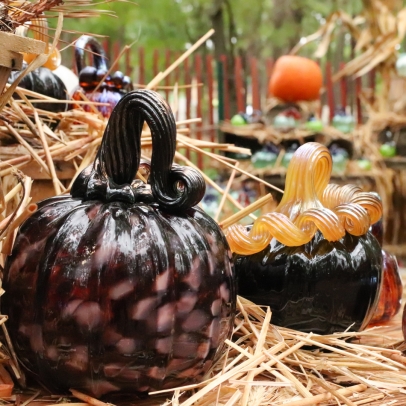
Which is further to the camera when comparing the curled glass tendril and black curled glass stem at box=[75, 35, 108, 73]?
black curled glass stem at box=[75, 35, 108, 73]

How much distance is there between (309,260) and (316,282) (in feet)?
0.11

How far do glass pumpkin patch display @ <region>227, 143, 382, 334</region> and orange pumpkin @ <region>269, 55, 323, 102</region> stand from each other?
396cm

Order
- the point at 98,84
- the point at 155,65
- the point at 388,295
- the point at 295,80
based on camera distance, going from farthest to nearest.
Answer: the point at 155,65 < the point at 295,80 < the point at 98,84 < the point at 388,295

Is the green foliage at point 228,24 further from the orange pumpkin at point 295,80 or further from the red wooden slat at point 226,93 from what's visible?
the orange pumpkin at point 295,80

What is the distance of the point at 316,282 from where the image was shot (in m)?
0.89

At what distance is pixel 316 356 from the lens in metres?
0.86

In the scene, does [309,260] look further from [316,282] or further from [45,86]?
[45,86]

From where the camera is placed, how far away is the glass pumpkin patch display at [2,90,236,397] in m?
0.65

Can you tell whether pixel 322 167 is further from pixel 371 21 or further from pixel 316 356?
pixel 371 21

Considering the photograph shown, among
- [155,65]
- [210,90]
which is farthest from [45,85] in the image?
[210,90]

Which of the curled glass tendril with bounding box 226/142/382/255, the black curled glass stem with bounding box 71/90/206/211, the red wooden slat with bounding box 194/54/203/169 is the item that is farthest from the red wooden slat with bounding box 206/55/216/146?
the black curled glass stem with bounding box 71/90/206/211

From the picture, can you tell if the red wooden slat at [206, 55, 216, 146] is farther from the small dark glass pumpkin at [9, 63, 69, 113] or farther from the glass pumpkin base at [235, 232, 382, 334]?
the glass pumpkin base at [235, 232, 382, 334]

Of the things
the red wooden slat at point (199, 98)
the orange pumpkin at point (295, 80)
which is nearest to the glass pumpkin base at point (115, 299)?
the orange pumpkin at point (295, 80)

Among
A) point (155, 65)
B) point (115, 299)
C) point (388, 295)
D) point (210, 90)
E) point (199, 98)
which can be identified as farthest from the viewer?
point (210, 90)
